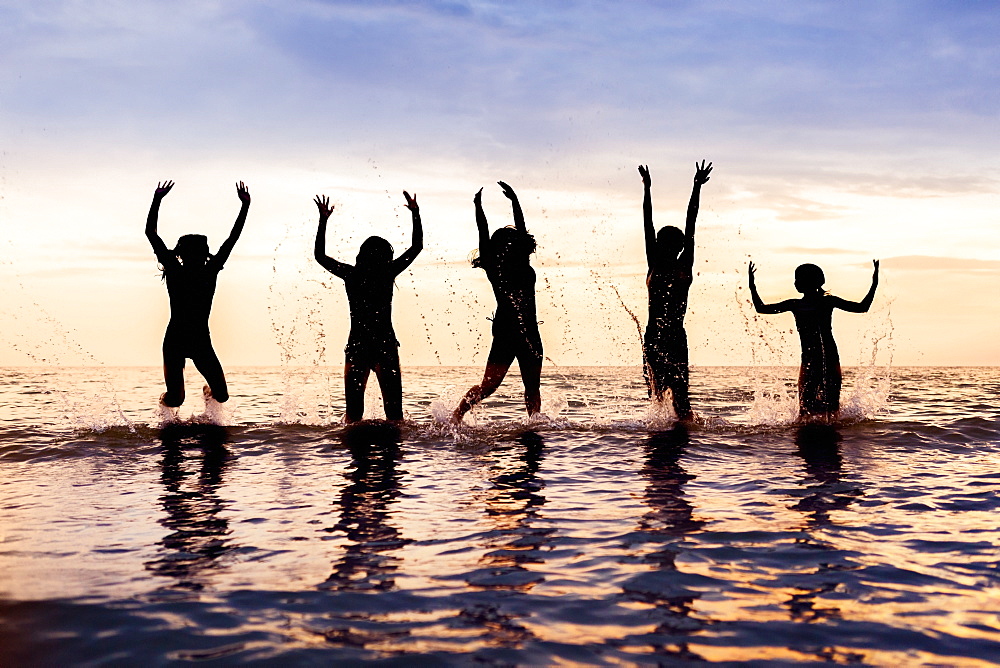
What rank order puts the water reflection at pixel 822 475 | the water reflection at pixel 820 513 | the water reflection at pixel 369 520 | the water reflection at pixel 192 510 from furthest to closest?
the water reflection at pixel 822 475
the water reflection at pixel 192 510
the water reflection at pixel 369 520
the water reflection at pixel 820 513

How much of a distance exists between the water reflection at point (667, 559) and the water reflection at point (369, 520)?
4.27 ft

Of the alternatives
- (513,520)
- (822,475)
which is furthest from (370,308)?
(822,475)

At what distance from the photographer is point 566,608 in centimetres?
354

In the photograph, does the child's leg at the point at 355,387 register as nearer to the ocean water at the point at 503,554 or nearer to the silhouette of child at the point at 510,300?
the ocean water at the point at 503,554

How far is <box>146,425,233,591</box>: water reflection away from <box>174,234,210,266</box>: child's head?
2.32 meters

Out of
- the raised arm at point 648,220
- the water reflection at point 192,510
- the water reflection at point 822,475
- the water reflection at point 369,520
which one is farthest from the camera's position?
the raised arm at point 648,220

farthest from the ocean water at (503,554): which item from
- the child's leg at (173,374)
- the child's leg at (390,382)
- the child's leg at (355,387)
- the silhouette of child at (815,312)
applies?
the silhouette of child at (815,312)

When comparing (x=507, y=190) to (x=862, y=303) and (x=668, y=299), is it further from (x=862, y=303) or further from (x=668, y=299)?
(x=862, y=303)

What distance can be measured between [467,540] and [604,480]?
2347 mm

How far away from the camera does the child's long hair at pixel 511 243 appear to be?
9812 mm

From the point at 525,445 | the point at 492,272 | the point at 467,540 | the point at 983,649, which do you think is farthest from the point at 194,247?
the point at 983,649

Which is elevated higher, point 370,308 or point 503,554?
point 370,308

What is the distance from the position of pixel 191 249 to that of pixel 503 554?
7.42 meters

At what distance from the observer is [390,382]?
10125 millimetres
